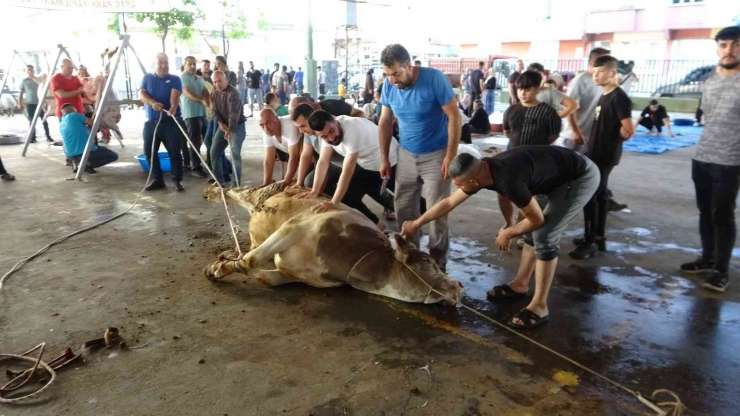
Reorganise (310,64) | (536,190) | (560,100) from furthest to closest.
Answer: (310,64) < (560,100) < (536,190)

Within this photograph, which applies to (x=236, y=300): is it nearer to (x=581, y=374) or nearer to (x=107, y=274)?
(x=107, y=274)

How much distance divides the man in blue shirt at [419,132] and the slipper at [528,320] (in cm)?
113

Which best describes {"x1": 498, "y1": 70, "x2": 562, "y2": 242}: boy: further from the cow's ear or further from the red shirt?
the red shirt

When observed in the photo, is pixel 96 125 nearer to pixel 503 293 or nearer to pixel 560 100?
pixel 560 100

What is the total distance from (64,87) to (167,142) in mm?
3103

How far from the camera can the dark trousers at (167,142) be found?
841cm

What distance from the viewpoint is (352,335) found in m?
3.93

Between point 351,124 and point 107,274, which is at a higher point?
point 351,124

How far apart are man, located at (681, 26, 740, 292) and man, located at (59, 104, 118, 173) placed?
9558 mm

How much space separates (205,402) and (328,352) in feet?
2.92

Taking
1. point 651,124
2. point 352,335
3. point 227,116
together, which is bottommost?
point 352,335

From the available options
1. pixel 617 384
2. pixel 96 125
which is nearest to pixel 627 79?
pixel 617 384

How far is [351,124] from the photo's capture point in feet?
17.1

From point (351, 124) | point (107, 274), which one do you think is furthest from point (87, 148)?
point (351, 124)
